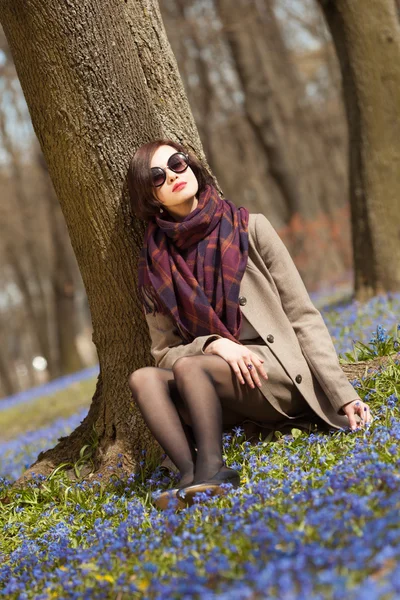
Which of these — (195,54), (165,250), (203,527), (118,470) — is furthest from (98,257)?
(195,54)

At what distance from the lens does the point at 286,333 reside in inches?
166

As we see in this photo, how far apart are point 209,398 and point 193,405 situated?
9 centimetres

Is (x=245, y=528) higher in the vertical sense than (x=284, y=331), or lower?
lower

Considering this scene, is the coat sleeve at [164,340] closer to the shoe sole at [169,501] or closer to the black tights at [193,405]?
the black tights at [193,405]

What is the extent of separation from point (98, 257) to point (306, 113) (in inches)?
1013

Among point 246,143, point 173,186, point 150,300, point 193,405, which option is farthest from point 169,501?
point 246,143

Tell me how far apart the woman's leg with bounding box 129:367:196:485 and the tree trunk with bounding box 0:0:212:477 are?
725 mm

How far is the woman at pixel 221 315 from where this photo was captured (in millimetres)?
3982

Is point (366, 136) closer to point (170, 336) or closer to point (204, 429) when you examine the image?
point (170, 336)

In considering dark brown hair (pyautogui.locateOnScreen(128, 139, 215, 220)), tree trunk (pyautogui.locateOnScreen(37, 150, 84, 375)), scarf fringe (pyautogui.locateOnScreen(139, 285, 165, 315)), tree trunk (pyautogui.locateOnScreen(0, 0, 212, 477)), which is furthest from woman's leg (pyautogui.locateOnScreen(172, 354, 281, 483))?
tree trunk (pyautogui.locateOnScreen(37, 150, 84, 375))

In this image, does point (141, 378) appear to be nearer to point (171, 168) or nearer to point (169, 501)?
point (169, 501)

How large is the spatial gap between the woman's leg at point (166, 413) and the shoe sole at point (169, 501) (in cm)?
16

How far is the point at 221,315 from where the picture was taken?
13.9 ft

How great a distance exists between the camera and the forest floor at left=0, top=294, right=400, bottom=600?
2.18m
